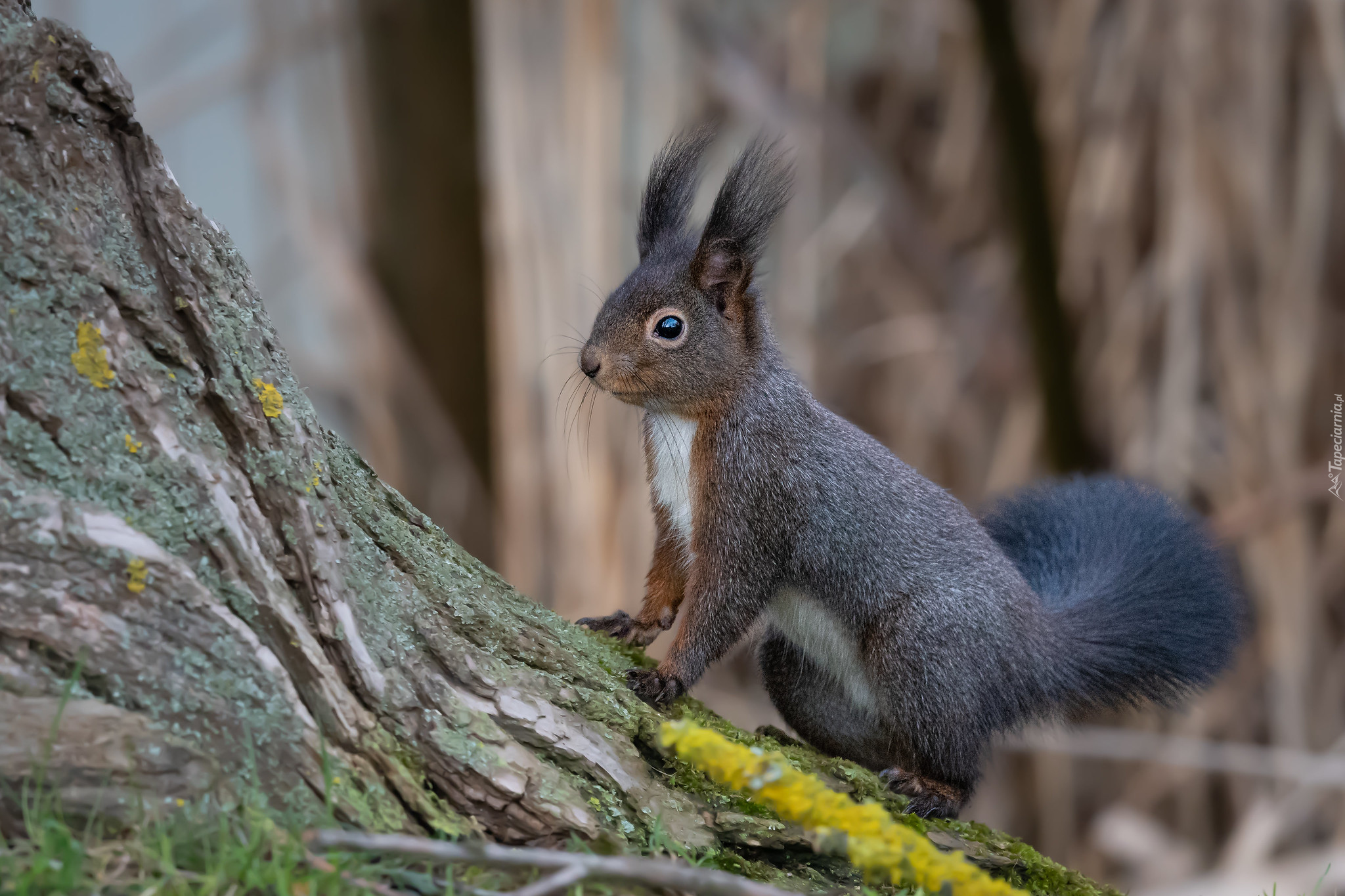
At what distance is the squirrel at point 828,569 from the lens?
5.65ft

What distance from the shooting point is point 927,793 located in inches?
66.6

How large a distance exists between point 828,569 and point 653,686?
15.7 inches

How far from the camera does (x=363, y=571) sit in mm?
1206

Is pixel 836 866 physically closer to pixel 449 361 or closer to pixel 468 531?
pixel 468 531

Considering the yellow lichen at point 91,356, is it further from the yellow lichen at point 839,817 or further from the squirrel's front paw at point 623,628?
the squirrel's front paw at point 623,628

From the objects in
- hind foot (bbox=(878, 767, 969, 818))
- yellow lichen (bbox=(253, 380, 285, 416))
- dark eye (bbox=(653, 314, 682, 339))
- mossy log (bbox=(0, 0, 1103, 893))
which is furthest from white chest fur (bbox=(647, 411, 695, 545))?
yellow lichen (bbox=(253, 380, 285, 416))

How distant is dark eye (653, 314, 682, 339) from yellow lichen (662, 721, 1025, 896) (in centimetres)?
99

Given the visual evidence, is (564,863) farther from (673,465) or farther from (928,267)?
(928,267)

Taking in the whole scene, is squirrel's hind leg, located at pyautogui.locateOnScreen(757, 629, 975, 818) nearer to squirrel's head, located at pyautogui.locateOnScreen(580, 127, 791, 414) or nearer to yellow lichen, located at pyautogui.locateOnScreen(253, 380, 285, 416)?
squirrel's head, located at pyautogui.locateOnScreen(580, 127, 791, 414)

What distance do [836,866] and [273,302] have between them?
324 centimetres

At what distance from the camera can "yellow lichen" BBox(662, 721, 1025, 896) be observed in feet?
2.97

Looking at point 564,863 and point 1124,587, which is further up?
point 1124,587

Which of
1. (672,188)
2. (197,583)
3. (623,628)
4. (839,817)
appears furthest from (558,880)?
(672,188)

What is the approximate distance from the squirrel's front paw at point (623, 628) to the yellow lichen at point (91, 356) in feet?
2.97
